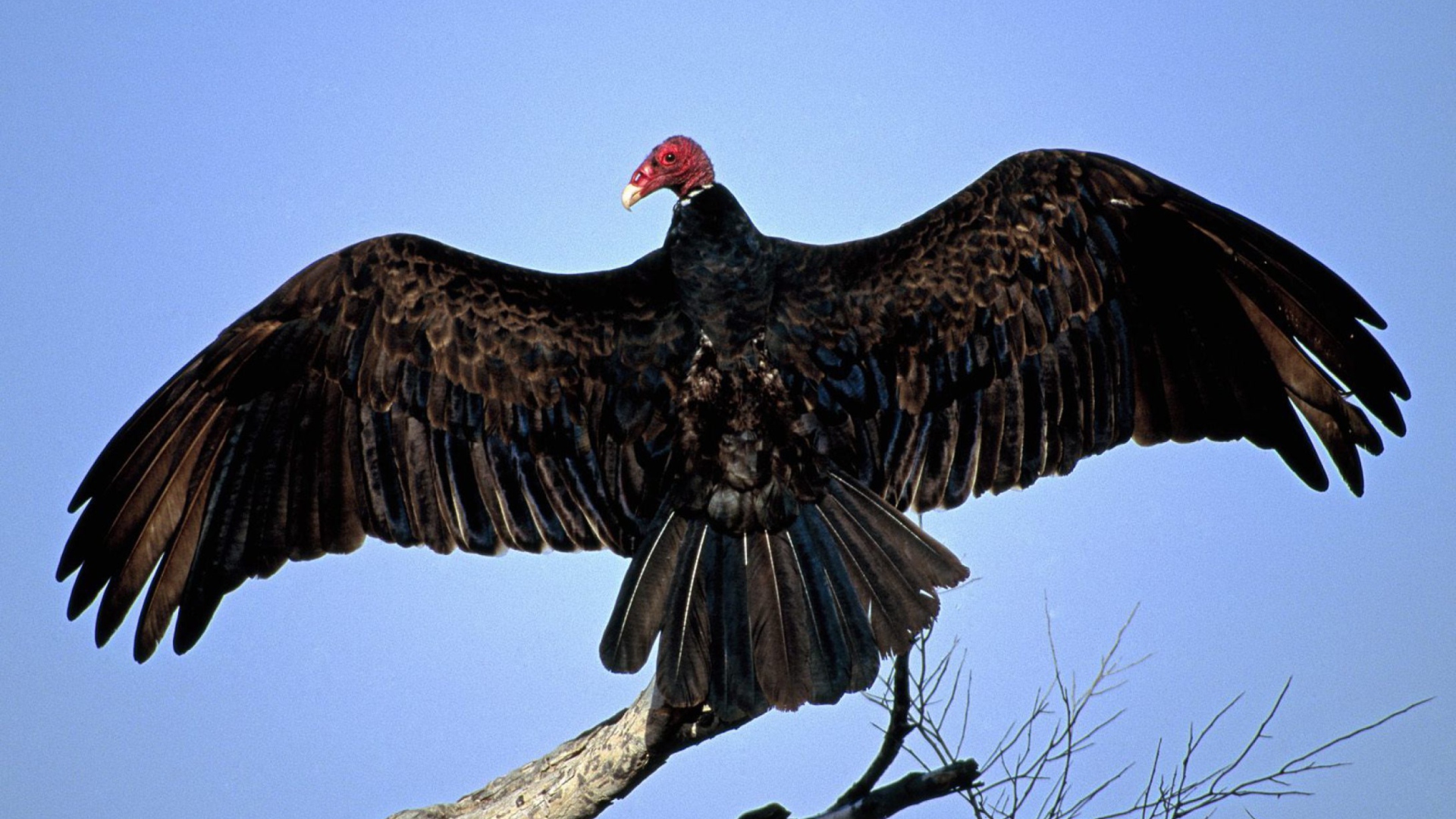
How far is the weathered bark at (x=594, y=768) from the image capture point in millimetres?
3240

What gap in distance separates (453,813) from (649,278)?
1.51 m

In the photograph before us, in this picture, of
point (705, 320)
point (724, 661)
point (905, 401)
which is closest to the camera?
point (724, 661)

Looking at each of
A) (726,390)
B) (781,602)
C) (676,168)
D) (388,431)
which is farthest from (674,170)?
(781,602)

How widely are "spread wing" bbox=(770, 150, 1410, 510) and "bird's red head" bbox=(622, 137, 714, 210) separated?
35 cm

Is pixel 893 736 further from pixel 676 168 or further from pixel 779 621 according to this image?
pixel 676 168

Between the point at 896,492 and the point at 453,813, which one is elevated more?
the point at 896,492

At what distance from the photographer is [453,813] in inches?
135

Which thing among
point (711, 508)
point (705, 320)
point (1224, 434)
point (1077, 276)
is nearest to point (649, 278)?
point (705, 320)

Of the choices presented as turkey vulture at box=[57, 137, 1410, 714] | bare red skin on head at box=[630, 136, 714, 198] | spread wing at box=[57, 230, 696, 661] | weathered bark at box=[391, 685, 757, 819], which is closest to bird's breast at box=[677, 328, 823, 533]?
turkey vulture at box=[57, 137, 1410, 714]

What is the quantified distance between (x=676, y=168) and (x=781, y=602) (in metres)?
1.27

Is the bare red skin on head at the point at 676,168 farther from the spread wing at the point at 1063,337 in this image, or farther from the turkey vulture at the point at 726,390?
the spread wing at the point at 1063,337

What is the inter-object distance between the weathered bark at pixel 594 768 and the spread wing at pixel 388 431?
81cm

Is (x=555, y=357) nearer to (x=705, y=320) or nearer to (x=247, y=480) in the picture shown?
(x=705, y=320)

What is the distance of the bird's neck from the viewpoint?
12.1 ft
